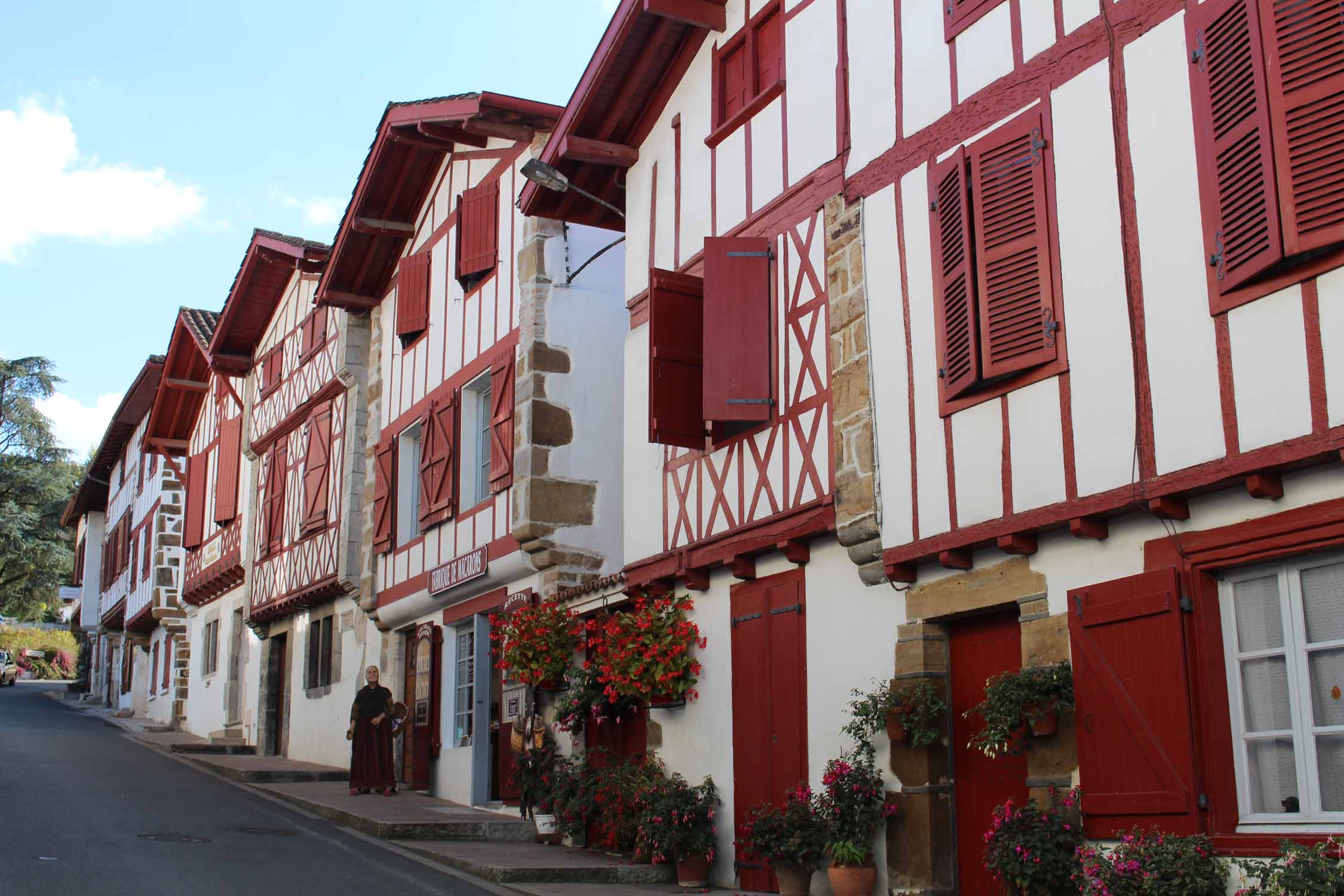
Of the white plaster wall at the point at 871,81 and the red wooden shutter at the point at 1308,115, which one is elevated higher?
the white plaster wall at the point at 871,81

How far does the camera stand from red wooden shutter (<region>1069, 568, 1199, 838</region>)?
6383 millimetres

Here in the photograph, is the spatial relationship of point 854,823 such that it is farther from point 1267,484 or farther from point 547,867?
point 1267,484

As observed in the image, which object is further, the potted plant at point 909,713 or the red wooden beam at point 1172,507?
the potted plant at point 909,713

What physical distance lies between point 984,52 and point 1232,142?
2.13 meters

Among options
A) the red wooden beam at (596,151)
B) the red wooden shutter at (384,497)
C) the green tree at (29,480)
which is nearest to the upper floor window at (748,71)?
the red wooden beam at (596,151)

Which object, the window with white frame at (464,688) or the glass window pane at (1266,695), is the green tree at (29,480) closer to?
the window with white frame at (464,688)

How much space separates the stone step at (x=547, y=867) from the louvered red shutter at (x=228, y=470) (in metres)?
14.3

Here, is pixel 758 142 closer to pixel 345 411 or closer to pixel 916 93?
pixel 916 93

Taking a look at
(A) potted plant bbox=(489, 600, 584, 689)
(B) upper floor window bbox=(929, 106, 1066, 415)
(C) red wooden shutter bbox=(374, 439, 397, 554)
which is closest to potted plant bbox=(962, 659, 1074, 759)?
(B) upper floor window bbox=(929, 106, 1066, 415)

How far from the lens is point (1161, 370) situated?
662 centimetres

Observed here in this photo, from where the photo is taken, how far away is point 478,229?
15.1 m

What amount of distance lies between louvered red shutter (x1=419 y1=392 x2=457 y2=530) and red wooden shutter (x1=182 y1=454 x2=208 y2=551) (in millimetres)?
12484

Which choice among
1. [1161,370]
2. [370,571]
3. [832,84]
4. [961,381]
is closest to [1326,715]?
[1161,370]

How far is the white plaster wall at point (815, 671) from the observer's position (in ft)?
28.6
